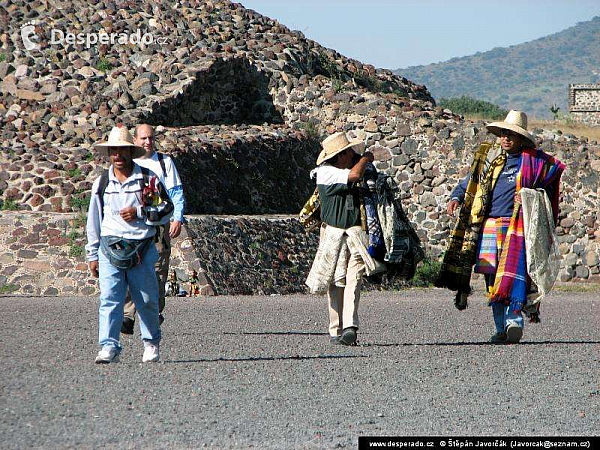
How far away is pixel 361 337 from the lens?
1481cm

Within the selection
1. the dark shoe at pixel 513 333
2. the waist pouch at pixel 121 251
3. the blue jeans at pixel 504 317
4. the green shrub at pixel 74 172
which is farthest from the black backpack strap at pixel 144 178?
Answer: the green shrub at pixel 74 172

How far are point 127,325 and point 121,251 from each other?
253 centimetres

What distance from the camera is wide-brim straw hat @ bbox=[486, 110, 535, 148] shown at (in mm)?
13547

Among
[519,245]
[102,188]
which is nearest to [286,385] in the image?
[102,188]

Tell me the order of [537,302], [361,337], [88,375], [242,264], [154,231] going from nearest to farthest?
[88,375] → [154,231] → [537,302] → [361,337] → [242,264]

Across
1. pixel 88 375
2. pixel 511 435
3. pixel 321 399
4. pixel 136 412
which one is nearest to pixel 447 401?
pixel 321 399

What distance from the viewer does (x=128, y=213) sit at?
11422 millimetres

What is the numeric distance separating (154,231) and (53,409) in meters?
2.86

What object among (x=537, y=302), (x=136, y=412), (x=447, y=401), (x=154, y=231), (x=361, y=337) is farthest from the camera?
(x=361, y=337)

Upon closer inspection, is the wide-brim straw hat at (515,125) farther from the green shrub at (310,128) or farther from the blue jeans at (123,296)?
the green shrub at (310,128)

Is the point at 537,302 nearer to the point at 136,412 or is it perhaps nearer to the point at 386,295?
the point at 136,412

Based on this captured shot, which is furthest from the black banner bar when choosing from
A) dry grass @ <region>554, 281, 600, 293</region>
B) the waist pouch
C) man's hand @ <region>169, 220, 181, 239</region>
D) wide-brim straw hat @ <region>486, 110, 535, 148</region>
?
dry grass @ <region>554, 281, 600, 293</region>

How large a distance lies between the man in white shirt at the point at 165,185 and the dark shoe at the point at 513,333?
3.29m

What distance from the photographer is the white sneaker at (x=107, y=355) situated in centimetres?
1149
